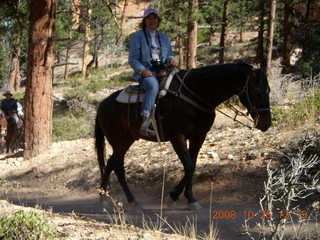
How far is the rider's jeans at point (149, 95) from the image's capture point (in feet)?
20.1

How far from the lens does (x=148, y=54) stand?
21.4 feet

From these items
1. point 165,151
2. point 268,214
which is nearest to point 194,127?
point 268,214

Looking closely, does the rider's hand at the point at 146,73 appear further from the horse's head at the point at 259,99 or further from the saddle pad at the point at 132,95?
the horse's head at the point at 259,99

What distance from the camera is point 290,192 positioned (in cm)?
345

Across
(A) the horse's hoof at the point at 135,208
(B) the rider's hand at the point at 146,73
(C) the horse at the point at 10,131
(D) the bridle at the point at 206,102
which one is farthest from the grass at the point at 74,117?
(D) the bridle at the point at 206,102

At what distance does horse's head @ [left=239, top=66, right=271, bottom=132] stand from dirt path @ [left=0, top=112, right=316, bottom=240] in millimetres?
1467

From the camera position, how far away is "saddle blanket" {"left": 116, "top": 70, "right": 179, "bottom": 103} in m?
6.20

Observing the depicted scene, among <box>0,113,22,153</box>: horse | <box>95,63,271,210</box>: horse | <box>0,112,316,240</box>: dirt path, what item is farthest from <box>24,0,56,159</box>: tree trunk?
<box>95,63,271,210</box>: horse

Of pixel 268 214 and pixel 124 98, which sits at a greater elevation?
pixel 124 98

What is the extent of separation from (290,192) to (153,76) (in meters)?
3.40

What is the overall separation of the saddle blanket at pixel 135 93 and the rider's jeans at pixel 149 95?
0.12 m

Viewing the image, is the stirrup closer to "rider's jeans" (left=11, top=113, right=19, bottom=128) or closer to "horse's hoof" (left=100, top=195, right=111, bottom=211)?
"horse's hoof" (left=100, top=195, right=111, bottom=211)

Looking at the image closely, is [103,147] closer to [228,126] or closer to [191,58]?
[228,126]

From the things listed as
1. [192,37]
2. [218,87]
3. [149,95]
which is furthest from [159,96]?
[192,37]
